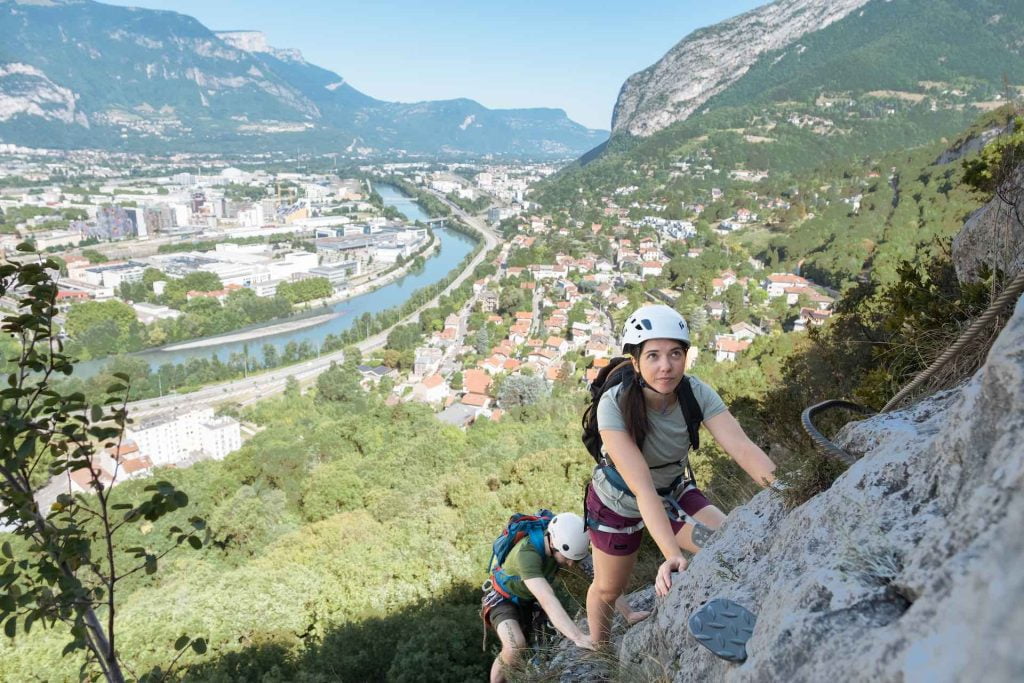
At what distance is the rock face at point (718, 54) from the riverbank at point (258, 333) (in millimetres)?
75379

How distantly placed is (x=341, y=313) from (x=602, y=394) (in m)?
39.2

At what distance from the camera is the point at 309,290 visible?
4112 cm

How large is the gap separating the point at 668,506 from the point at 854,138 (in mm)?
74845

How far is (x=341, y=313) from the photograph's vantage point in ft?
129

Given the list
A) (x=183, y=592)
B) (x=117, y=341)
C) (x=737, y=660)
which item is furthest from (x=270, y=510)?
(x=117, y=341)

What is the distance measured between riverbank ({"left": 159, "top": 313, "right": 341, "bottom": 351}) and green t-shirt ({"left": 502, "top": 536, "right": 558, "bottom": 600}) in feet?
112

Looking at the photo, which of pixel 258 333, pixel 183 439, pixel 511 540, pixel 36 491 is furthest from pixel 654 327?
pixel 258 333

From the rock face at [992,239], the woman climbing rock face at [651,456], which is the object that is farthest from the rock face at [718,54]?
the woman climbing rock face at [651,456]

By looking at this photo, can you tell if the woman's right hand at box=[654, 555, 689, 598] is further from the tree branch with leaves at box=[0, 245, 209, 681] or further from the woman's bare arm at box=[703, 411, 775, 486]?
the tree branch with leaves at box=[0, 245, 209, 681]

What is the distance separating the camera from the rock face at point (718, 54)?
9381 centimetres

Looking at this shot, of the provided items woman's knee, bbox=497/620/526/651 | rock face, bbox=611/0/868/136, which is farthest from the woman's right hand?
rock face, bbox=611/0/868/136

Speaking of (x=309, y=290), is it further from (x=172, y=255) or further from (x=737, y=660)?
(x=737, y=660)

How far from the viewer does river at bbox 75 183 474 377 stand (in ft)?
102

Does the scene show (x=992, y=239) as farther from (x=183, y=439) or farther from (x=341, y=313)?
(x=341, y=313)
